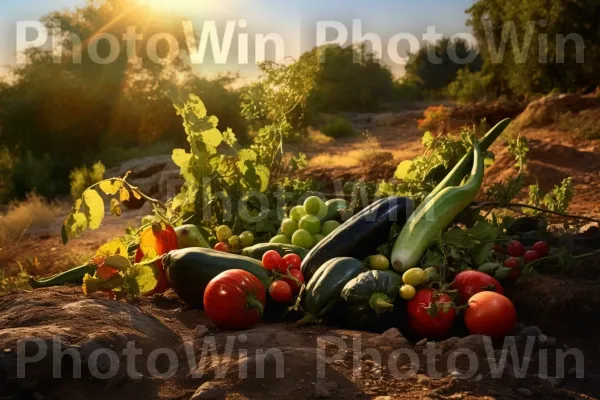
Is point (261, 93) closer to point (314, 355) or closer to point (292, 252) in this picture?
point (292, 252)

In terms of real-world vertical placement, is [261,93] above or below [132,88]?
below

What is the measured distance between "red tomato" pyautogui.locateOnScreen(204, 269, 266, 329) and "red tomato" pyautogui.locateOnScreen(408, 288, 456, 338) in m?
0.90

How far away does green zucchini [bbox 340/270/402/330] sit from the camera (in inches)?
143

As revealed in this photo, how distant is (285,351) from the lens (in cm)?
294

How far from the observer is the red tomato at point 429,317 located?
3543 millimetres

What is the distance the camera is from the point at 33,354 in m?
2.78

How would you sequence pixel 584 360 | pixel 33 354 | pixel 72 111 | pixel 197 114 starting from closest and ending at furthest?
pixel 33 354 < pixel 584 360 < pixel 197 114 < pixel 72 111

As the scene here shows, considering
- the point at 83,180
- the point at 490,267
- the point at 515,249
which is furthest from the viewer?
the point at 83,180

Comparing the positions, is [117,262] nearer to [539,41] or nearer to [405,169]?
[405,169]

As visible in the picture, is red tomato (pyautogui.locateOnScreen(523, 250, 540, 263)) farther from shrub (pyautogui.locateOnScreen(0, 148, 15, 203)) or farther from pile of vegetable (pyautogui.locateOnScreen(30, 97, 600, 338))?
shrub (pyautogui.locateOnScreen(0, 148, 15, 203))

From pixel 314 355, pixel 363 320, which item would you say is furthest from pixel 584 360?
pixel 314 355

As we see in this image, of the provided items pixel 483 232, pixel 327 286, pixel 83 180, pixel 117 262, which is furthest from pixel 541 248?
pixel 83 180

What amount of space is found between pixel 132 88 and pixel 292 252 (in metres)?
14.5

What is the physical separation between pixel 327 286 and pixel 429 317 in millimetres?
627
